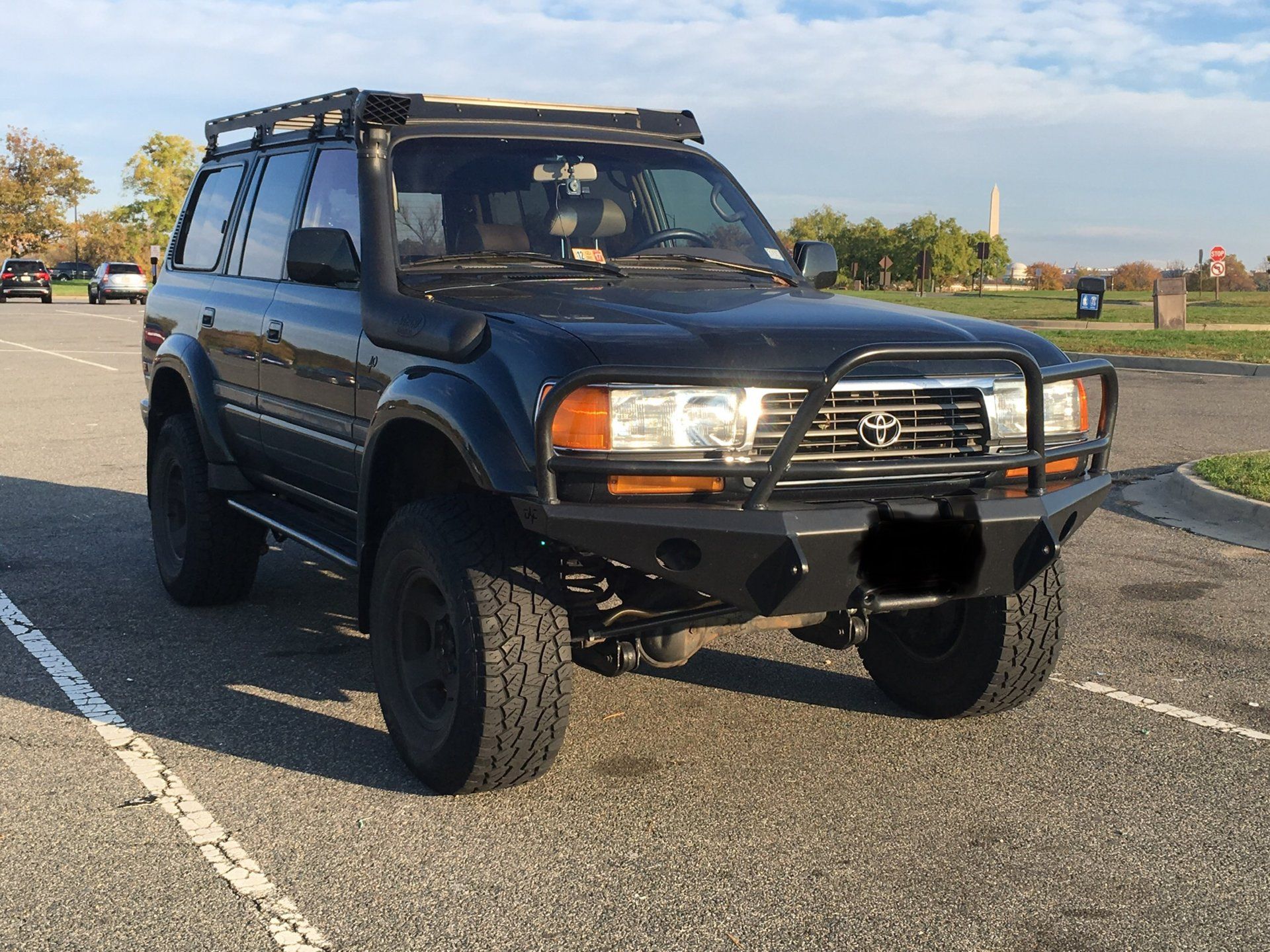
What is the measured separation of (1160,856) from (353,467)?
2772 millimetres

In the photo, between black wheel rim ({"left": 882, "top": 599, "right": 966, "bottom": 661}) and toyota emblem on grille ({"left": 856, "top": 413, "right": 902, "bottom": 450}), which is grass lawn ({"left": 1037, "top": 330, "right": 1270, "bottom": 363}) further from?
toyota emblem on grille ({"left": 856, "top": 413, "right": 902, "bottom": 450})

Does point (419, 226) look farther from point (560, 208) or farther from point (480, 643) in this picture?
point (480, 643)

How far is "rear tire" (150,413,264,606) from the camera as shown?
6074mm

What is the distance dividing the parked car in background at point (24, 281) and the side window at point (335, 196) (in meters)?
51.0

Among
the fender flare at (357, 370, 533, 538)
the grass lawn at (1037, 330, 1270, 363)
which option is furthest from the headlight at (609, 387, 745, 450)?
the grass lawn at (1037, 330, 1270, 363)

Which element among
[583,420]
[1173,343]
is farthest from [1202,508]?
[1173,343]

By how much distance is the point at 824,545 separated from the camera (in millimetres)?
3527

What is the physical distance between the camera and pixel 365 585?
4.45 m

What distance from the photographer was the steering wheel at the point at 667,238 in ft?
16.6

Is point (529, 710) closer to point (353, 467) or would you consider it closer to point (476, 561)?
point (476, 561)

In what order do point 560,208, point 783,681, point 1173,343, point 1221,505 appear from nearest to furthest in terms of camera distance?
point 560,208, point 783,681, point 1221,505, point 1173,343

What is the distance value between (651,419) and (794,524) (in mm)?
461

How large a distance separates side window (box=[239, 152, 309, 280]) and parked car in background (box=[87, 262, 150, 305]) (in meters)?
48.4

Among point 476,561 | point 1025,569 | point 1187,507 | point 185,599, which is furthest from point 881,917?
point 1187,507
